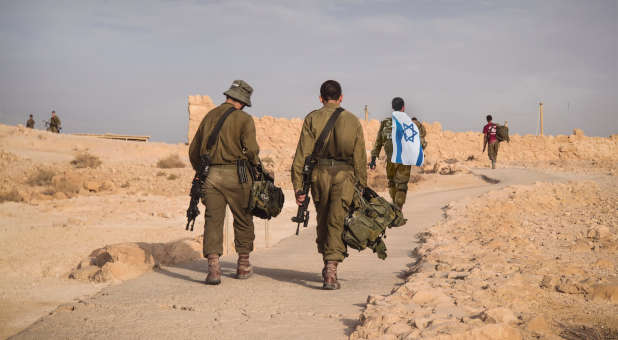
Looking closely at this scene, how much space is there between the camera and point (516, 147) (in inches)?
1726

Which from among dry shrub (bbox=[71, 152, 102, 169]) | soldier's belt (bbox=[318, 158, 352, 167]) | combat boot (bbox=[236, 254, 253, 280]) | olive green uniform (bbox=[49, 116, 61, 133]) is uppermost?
olive green uniform (bbox=[49, 116, 61, 133])

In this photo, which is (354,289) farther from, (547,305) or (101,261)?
(101,261)

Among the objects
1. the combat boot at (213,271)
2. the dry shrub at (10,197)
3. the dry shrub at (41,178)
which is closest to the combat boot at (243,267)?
the combat boot at (213,271)

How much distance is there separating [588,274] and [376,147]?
154 inches

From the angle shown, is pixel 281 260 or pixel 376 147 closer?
pixel 281 260

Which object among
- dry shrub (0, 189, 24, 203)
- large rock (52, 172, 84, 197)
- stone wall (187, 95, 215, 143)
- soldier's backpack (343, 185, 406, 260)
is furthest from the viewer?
stone wall (187, 95, 215, 143)

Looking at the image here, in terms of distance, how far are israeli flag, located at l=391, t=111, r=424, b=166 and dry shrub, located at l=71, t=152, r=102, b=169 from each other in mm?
22553

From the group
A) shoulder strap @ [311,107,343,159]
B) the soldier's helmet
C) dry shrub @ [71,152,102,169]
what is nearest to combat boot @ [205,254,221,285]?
shoulder strap @ [311,107,343,159]

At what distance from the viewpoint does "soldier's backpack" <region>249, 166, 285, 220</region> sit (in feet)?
18.0

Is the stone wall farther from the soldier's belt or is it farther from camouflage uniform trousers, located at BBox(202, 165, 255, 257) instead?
the soldier's belt

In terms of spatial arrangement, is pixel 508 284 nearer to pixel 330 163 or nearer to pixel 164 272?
pixel 330 163

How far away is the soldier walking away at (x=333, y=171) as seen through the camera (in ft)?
16.8

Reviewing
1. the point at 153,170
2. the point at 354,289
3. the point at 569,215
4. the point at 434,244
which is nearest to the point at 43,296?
the point at 354,289

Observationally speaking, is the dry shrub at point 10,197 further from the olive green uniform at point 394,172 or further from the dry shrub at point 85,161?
the olive green uniform at point 394,172
